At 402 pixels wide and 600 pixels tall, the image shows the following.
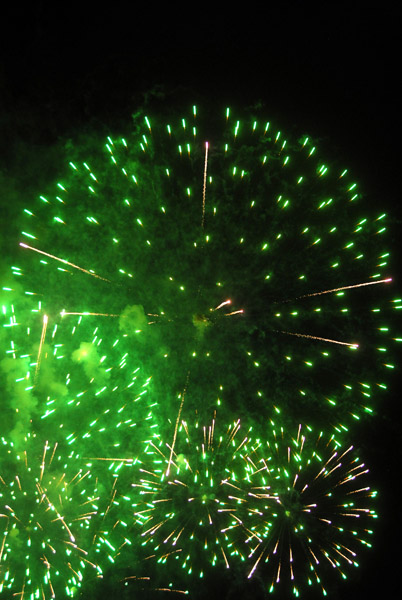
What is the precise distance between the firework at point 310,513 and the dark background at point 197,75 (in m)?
2.09

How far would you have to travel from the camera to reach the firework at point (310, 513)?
3.26 metres

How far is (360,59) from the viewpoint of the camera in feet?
10.3

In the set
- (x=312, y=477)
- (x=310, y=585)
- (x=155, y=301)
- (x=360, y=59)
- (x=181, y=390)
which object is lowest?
(x=310, y=585)

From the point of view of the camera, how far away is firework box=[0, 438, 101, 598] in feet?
10.0

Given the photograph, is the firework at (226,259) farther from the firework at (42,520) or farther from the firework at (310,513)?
the firework at (42,520)

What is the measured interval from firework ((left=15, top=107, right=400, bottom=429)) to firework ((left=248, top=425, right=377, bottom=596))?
1.27 feet

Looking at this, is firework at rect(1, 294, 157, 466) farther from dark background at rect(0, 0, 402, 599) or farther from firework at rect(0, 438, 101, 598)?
dark background at rect(0, 0, 402, 599)

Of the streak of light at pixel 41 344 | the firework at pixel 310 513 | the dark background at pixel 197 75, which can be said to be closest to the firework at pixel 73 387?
the streak of light at pixel 41 344

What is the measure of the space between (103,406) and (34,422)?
70cm

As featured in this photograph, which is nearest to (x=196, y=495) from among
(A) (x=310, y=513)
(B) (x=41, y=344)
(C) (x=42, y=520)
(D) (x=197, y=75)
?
(A) (x=310, y=513)

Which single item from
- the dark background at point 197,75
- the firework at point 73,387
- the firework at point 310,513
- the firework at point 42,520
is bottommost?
the firework at point 310,513

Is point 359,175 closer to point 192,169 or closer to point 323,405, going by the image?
point 192,169

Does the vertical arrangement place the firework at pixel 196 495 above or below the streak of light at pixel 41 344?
below

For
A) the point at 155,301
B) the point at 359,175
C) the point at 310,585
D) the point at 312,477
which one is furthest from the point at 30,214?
the point at 310,585
